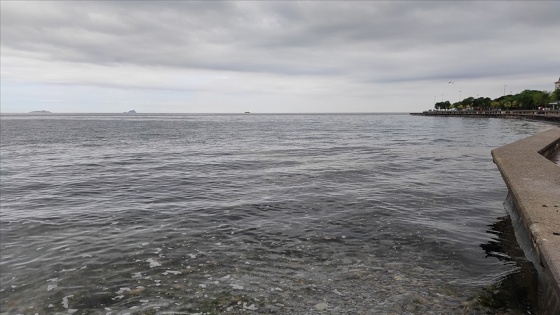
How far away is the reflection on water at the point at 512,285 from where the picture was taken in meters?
5.36

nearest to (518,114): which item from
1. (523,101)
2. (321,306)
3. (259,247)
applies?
A: (523,101)

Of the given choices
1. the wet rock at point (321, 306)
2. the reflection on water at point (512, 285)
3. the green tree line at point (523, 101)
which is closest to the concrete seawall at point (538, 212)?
the reflection on water at point (512, 285)

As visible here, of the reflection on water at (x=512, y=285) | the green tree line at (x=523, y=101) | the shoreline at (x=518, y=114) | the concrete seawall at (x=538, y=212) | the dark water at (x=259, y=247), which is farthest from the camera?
the green tree line at (x=523, y=101)

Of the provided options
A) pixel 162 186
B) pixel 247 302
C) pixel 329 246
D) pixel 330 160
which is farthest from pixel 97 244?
pixel 330 160

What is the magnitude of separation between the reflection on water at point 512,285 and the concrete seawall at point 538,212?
0.51ft

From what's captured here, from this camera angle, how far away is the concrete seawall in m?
4.49

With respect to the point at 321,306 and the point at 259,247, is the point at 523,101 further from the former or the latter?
the point at 321,306

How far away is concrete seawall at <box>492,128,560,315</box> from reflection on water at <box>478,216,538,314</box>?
156 mm

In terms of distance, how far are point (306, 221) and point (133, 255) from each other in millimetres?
4331

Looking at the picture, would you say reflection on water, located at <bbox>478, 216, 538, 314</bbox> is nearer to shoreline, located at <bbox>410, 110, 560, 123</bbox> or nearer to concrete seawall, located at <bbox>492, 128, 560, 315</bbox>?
concrete seawall, located at <bbox>492, 128, 560, 315</bbox>

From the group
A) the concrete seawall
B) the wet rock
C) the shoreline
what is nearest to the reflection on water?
the concrete seawall

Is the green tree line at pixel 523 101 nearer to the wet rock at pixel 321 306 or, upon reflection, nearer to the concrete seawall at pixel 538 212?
the concrete seawall at pixel 538 212

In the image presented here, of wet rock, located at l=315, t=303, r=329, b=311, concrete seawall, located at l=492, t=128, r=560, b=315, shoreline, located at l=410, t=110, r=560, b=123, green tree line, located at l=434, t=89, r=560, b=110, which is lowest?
wet rock, located at l=315, t=303, r=329, b=311

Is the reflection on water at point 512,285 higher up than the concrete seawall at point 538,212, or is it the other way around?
the concrete seawall at point 538,212
